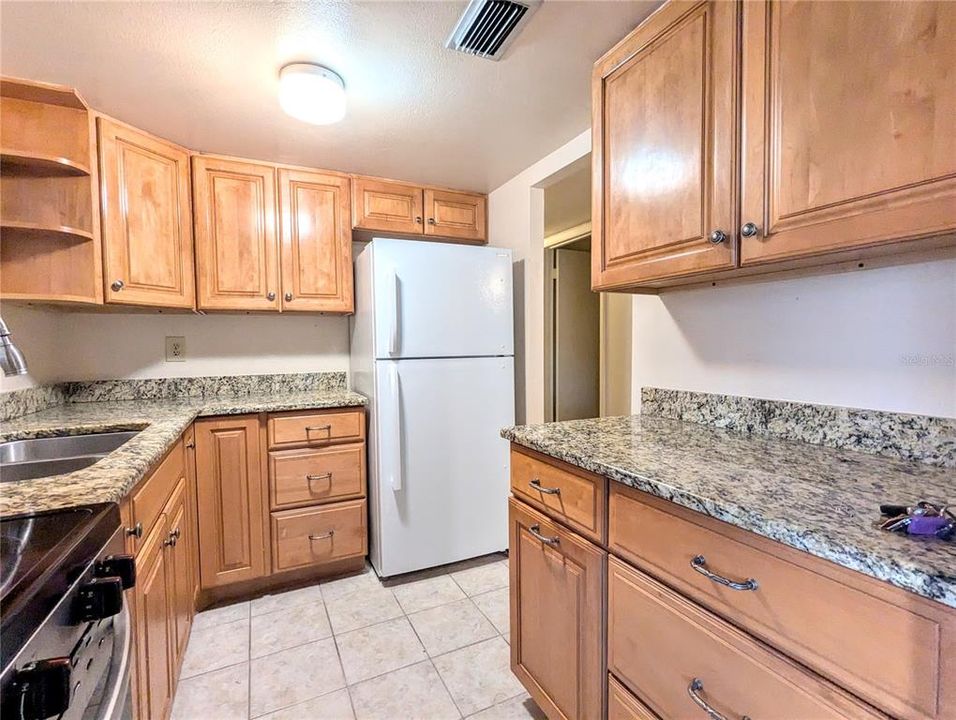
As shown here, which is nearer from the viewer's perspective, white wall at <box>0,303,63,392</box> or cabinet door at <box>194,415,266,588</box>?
white wall at <box>0,303,63,392</box>

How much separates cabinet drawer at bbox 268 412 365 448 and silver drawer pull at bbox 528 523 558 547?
3.93ft

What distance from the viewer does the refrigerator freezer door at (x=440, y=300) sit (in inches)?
81.1

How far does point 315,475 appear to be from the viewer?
2145 mm

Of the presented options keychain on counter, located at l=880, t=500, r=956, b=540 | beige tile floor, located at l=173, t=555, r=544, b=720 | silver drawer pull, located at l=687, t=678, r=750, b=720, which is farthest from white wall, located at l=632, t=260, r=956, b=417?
beige tile floor, located at l=173, t=555, r=544, b=720

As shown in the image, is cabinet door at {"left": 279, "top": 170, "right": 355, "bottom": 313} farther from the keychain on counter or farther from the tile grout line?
the keychain on counter

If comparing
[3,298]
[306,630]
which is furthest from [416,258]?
[306,630]

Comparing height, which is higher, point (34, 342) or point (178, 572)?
point (34, 342)

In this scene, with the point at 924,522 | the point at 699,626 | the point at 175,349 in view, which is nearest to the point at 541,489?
the point at 699,626

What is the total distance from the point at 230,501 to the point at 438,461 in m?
0.95

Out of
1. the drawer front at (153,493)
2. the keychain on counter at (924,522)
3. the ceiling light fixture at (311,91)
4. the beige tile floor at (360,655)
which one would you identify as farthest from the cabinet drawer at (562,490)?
the ceiling light fixture at (311,91)

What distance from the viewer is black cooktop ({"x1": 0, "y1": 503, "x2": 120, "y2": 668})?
52cm

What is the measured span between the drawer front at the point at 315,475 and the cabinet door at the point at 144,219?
2.90ft

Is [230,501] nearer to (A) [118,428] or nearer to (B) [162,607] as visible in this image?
(A) [118,428]

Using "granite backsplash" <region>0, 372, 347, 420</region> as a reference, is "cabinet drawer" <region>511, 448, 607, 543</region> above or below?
below
